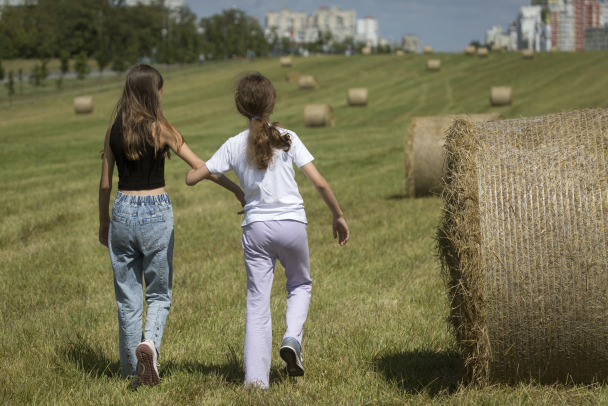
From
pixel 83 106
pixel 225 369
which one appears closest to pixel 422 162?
pixel 225 369

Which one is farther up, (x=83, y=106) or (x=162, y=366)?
(x=83, y=106)

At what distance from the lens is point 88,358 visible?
580 centimetres

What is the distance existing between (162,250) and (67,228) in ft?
22.5

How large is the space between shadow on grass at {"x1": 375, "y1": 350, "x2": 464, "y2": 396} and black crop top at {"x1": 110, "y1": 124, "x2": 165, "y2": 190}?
2.09 meters

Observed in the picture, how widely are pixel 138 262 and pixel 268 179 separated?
1120 mm

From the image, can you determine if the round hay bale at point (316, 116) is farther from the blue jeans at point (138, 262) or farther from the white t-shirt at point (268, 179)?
the white t-shirt at point (268, 179)

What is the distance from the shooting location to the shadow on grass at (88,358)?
218 inches

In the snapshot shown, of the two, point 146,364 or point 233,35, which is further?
point 233,35

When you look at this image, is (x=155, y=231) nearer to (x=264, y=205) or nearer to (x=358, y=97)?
(x=264, y=205)

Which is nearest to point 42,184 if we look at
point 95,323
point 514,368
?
point 95,323

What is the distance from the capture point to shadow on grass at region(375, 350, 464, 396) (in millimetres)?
5230

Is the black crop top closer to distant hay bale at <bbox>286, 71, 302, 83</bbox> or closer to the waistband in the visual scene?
the waistband

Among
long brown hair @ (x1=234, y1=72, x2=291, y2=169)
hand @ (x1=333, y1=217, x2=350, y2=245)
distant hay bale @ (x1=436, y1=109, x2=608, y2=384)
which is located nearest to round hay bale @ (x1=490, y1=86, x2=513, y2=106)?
distant hay bale @ (x1=436, y1=109, x2=608, y2=384)

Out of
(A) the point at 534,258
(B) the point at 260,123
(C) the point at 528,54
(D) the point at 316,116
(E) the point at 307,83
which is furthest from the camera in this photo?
(C) the point at 528,54
